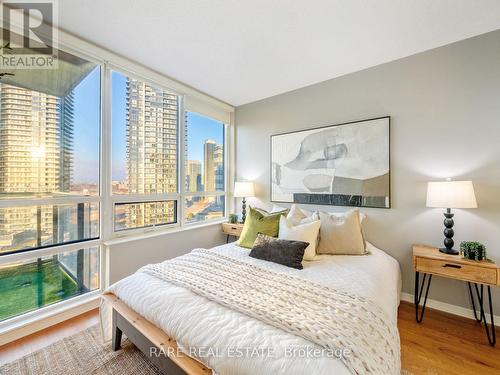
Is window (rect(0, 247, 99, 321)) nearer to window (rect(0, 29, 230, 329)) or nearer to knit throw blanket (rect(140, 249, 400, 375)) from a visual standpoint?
window (rect(0, 29, 230, 329))

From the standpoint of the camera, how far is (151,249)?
268 centimetres

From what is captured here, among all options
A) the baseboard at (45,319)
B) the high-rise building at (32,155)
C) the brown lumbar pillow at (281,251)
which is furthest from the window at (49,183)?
A: the brown lumbar pillow at (281,251)

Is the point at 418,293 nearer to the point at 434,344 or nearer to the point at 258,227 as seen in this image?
the point at 434,344

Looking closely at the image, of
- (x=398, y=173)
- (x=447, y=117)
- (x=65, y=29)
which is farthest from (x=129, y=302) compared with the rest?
(x=447, y=117)

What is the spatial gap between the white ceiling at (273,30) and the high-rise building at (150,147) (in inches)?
17.1

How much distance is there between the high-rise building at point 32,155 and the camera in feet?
6.03

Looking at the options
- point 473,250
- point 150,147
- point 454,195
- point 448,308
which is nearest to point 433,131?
point 454,195

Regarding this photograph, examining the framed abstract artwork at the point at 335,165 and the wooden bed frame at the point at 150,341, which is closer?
the wooden bed frame at the point at 150,341

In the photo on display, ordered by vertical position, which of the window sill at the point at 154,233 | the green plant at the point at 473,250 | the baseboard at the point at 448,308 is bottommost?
the baseboard at the point at 448,308

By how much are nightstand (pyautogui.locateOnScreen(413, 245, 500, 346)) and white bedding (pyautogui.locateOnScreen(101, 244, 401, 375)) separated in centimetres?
31

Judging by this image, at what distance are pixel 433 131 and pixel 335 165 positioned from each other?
3.32 feet

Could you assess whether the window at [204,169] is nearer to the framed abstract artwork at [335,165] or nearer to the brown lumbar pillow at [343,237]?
the framed abstract artwork at [335,165]

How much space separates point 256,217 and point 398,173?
5.45ft

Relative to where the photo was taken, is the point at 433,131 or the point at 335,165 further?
the point at 335,165
